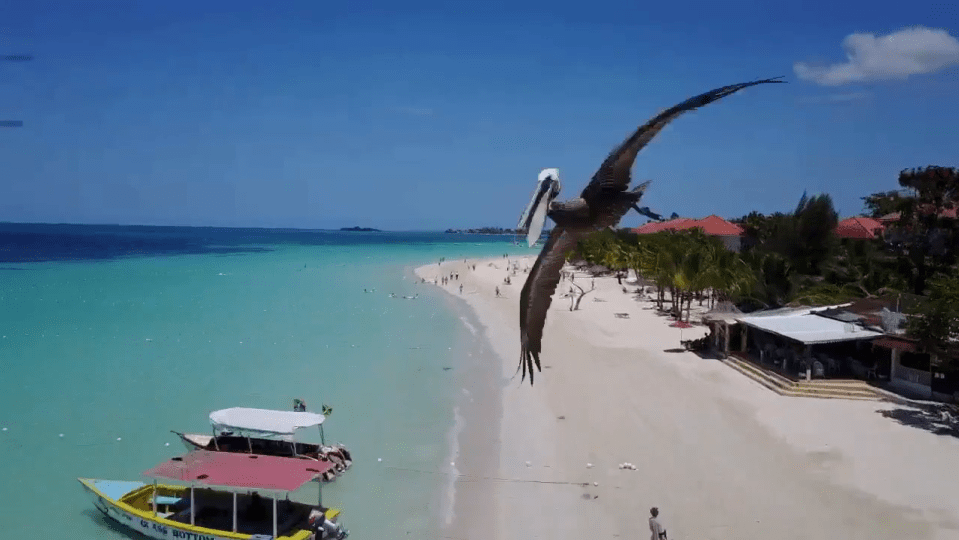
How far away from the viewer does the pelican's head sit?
3977mm

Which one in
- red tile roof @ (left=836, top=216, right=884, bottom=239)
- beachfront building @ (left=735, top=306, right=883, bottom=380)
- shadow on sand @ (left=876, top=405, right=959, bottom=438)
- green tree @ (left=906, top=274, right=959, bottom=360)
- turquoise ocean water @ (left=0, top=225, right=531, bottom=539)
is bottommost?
turquoise ocean water @ (left=0, top=225, right=531, bottom=539)

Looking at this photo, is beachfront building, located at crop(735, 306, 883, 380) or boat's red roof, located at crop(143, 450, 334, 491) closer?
boat's red roof, located at crop(143, 450, 334, 491)

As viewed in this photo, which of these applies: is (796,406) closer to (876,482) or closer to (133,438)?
(876,482)

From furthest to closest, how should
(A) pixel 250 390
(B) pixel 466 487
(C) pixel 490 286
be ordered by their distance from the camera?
(C) pixel 490 286 → (A) pixel 250 390 → (B) pixel 466 487

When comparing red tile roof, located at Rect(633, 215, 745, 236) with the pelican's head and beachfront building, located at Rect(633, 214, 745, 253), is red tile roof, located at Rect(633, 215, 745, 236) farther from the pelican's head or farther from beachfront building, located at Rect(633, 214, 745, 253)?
the pelican's head

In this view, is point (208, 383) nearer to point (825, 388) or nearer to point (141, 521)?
point (141, 521)

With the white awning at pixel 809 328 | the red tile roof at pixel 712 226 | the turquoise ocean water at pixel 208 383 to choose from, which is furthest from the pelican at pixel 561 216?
the red tile roof at pixel 712 226

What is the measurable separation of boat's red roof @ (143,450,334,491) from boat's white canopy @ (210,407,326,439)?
3.19 feet

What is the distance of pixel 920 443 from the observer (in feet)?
45.9

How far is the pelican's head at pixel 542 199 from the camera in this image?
398cm

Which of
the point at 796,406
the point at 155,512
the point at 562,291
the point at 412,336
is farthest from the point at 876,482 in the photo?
the point at 562,291

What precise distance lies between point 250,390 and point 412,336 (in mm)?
10756

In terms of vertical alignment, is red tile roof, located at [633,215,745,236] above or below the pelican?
above

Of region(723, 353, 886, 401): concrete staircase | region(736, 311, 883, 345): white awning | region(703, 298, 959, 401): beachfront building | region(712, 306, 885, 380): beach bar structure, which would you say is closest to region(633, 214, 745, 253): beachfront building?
region(712, 306, 885, 380): beach bar structure
